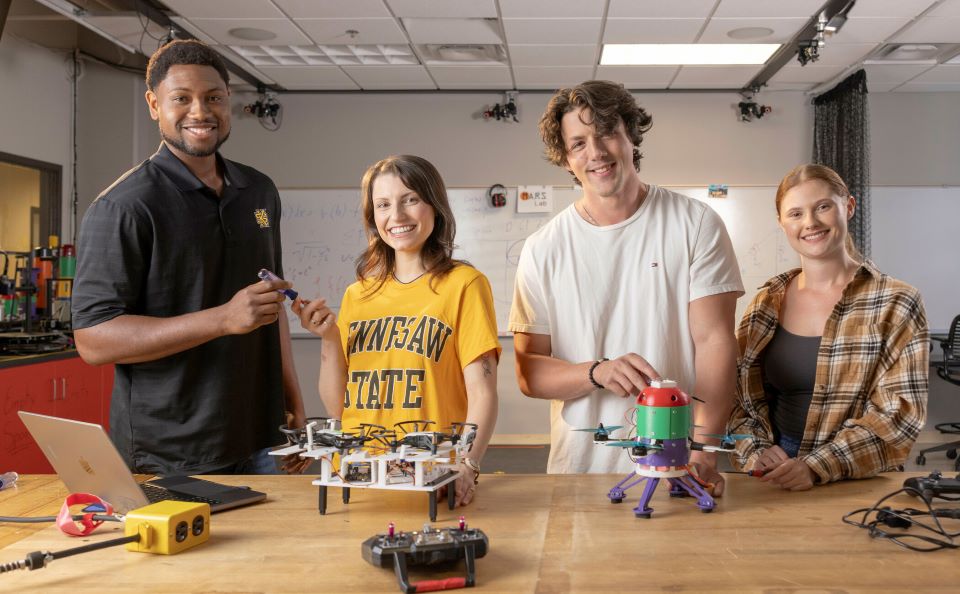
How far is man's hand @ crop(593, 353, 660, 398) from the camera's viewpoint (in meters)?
1.50

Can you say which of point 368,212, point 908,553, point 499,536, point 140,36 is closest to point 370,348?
point 368,212

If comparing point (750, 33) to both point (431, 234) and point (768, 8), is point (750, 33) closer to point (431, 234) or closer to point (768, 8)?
point (768, 8)

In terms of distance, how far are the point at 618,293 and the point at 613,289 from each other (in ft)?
0.05

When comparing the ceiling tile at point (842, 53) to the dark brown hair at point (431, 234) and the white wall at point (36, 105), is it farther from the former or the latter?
the white wall at point (36, 105)

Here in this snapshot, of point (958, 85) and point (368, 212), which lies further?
point (958, 85)

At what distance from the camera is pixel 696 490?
1.39 meters

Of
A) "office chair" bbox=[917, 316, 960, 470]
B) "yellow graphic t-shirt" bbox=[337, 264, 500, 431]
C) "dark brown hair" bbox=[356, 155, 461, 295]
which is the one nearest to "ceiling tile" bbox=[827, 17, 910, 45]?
"office chair" bbox=[917, 316, 960, 470]

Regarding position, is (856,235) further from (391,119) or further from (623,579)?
(623,579)

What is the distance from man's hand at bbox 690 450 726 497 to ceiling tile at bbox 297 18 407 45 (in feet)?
12.1

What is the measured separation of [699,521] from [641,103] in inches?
208

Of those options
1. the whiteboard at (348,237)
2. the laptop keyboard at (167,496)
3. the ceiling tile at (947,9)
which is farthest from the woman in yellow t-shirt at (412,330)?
the whiteboard at (348,237)

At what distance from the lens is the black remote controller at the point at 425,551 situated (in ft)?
3.42

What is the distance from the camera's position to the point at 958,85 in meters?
6.00

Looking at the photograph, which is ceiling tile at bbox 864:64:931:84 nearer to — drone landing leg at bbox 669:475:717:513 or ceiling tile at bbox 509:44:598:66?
ceiling tile at bbox 509:44:598:66
